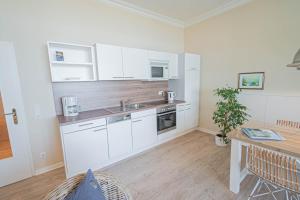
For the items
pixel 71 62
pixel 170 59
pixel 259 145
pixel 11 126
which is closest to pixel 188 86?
pixel 170 59

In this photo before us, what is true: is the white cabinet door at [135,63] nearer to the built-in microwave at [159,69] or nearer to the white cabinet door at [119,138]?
the built-in microwave at [159,69]

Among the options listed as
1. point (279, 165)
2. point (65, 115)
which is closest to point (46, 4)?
point (65, 115)

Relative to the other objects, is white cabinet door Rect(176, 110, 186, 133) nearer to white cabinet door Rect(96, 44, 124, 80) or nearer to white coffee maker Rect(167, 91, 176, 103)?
white coffee maker Rect(167, 91, 176, 103)

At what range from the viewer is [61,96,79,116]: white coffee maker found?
2312 millimetres

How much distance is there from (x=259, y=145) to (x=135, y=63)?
237cm

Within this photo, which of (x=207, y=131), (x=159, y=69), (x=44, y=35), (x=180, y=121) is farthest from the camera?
(x=207, y=131)

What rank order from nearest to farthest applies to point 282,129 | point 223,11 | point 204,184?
1. point 282,129
2. point 204,184
3. point 223,11

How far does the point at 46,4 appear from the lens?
219 cm

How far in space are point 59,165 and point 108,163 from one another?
0.88 m

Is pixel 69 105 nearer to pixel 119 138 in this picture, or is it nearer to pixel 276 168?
pixel 119 138

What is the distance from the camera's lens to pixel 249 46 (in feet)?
9.42

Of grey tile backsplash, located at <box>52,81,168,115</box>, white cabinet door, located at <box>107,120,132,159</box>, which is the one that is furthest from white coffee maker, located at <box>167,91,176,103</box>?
white cabinet door, located at <box>107,120,132,159</box>

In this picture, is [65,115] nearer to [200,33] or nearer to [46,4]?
[46,4]

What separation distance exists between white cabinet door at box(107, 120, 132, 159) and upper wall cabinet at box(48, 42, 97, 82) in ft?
3.10
